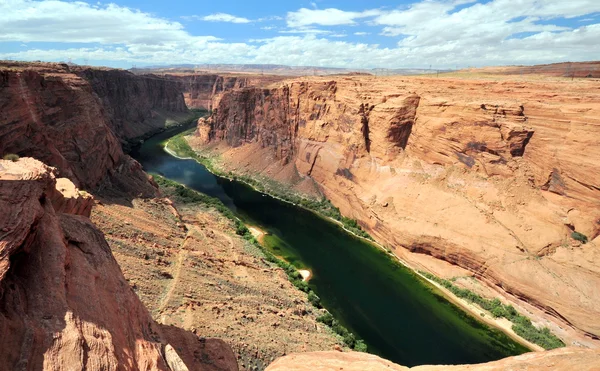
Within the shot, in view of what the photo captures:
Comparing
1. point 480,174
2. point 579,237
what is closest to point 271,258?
point 480,174

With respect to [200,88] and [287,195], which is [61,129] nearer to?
[287,195]

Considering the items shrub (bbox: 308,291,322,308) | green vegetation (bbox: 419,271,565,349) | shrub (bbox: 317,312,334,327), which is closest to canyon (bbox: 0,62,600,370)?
shrub (bbox: 317,312,334,327)

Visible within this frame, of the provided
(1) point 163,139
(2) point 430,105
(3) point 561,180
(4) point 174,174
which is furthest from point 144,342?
(1) point 163,139

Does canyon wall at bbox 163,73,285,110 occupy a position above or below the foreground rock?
above

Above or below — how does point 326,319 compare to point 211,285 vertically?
below

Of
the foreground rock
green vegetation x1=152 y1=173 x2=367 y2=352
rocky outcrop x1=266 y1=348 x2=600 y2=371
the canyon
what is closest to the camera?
rocky outcrop x1=266 y1=348 x2=600 y2=371

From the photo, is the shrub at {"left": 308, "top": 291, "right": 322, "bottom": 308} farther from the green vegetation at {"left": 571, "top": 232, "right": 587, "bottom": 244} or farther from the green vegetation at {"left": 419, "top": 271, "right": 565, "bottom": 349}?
the green vegetation at {"left": 571, "top": 232, "right": 587, "bottom": 244}
